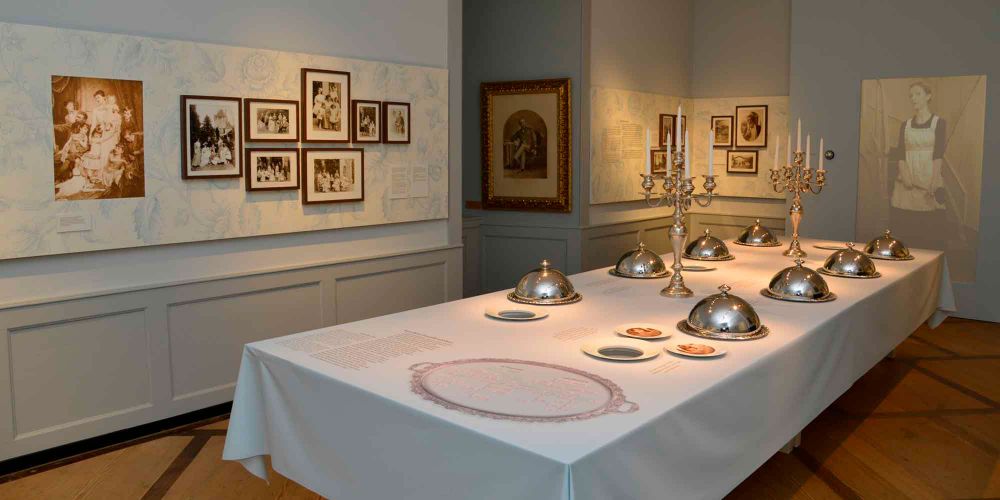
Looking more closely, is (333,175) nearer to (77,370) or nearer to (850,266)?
(77,370)

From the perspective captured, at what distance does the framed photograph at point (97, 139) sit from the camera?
4.53 meters

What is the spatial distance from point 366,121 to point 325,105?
0.39 m

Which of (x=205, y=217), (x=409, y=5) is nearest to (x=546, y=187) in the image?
(x=409, y=5)

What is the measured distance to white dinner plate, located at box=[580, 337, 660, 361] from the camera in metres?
3.14

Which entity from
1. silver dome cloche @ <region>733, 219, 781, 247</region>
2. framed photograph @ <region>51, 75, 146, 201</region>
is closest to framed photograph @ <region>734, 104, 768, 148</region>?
silver dome cloche @ <region>733, 219, 781, 247</region>

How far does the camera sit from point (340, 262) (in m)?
6.14

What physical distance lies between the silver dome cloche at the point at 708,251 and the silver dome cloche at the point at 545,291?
1.74 meters

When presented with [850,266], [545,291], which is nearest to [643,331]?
[545,291]

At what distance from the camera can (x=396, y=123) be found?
6426mm

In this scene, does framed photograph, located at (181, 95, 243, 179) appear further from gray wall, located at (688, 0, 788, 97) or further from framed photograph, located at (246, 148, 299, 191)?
gray wall, located at (688, 0, 788, 97)

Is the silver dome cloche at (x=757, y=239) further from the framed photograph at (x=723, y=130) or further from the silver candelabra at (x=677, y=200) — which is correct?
the framed photograph at (x=723, y=130)

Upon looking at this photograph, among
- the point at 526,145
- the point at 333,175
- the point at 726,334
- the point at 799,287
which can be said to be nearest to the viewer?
the point at 726,334

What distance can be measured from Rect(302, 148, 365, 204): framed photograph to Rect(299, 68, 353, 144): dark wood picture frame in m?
0.08

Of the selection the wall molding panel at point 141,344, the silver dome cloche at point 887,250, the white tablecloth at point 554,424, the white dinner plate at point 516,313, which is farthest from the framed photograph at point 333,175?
the silver dome cloche at point 887,250
